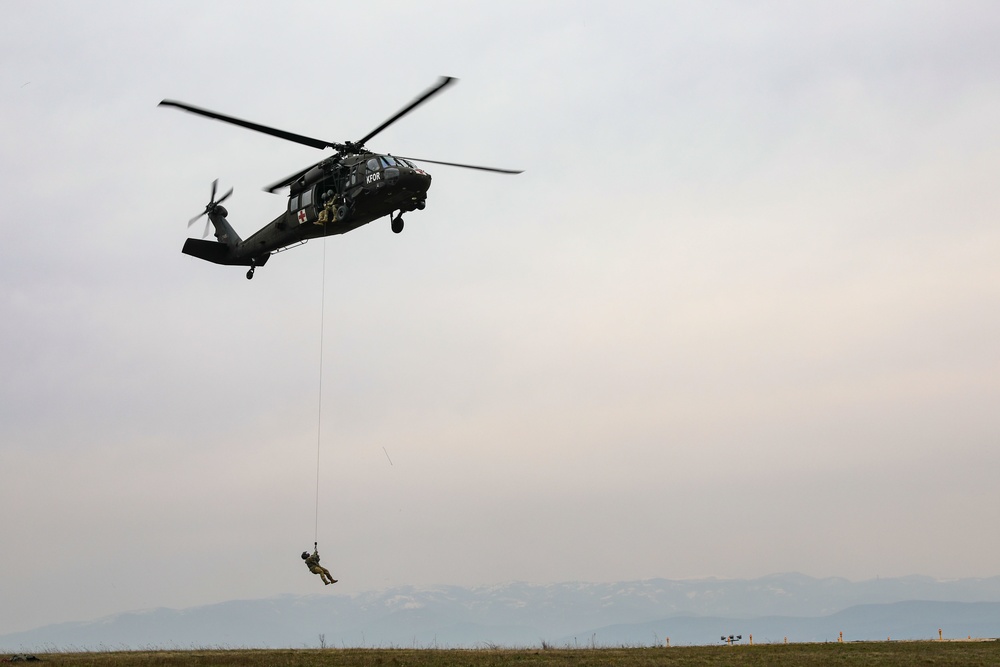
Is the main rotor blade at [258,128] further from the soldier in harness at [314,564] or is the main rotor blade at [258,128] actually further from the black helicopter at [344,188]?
the soldier in harness at [314,564]

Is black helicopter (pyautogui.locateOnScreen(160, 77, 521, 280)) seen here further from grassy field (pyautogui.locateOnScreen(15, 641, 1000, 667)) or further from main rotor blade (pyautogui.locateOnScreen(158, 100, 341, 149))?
grassy field (pyautogui.locateOnScreen(15, 641, 1000, 667))

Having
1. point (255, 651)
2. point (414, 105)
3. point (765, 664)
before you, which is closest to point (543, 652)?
point (765, 664)

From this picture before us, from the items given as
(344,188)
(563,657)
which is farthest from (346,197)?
(563,657)

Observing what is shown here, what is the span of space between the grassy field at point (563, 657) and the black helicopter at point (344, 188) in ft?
54.3

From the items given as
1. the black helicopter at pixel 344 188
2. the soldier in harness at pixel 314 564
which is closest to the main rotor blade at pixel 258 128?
the black helicopter at pixel 344 188

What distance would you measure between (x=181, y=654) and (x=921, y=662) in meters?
28.3

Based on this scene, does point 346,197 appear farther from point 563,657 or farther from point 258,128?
point 563,657

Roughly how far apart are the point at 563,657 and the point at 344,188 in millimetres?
19994

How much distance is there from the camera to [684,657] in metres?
38.9

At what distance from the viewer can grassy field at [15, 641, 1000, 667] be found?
36281 mm

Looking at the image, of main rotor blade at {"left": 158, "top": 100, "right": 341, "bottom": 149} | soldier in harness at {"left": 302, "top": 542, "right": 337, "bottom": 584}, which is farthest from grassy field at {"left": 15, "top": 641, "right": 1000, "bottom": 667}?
main rotor blade at {"left": 158, "top": 100, "right": 341, "bottom": 149}

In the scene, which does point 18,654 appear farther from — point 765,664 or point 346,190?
point 765,664

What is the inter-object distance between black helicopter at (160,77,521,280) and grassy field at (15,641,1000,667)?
16.5 m

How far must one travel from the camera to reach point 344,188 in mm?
39375
